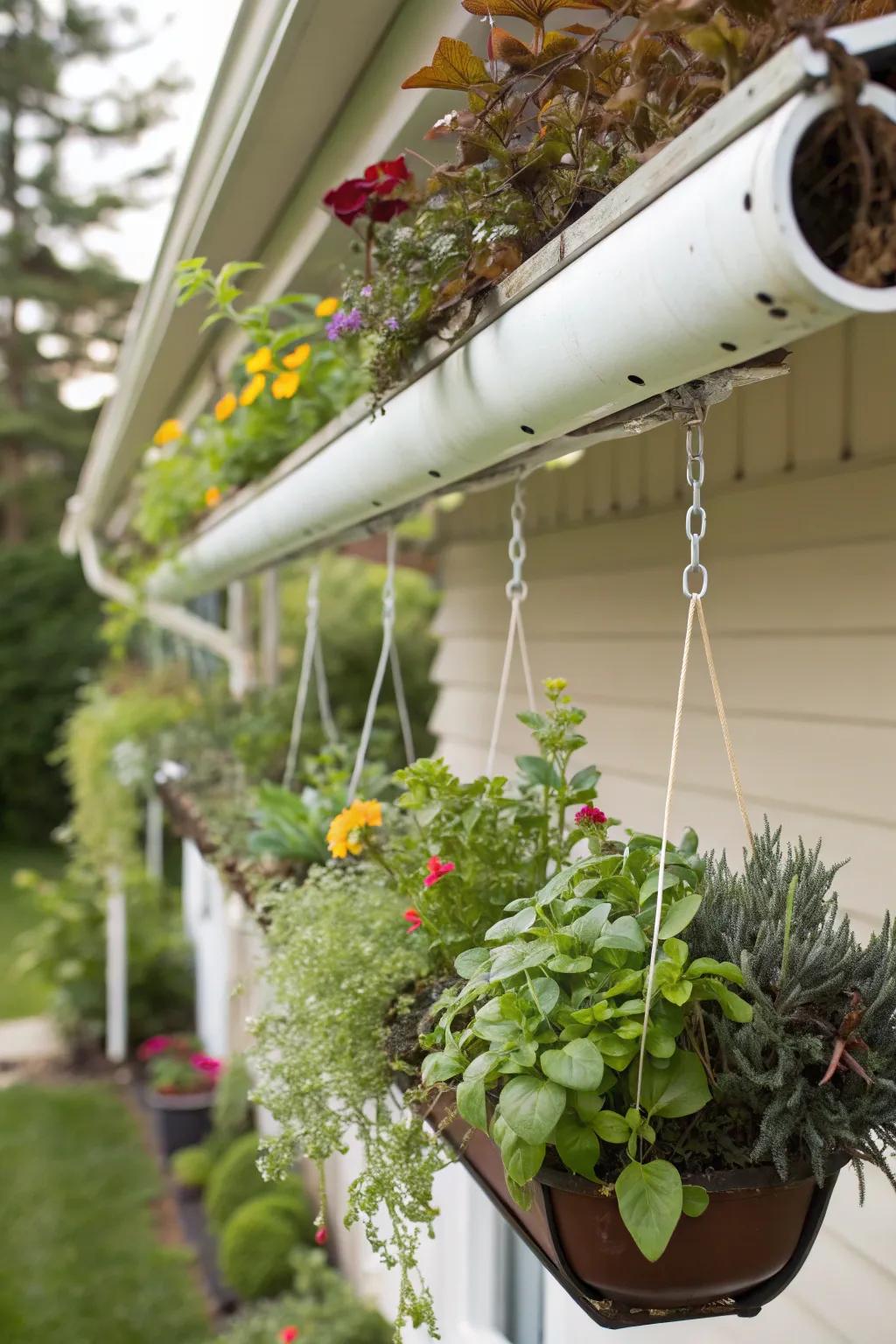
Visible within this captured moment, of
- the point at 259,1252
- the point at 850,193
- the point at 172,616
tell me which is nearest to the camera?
the point at 850,193

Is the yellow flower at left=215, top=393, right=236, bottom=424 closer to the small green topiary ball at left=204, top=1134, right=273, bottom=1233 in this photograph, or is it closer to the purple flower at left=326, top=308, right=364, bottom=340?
the purple flower at left=326, top=308, right=364, bottom=340

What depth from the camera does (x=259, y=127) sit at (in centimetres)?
218

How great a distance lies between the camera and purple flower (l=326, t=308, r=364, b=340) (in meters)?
1.68

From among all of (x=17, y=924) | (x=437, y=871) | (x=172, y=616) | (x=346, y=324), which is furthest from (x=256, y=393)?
(x=17, y=924)

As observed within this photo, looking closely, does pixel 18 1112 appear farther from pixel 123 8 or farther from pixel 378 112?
pixel 123 8

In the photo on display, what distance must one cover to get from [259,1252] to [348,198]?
411 cm

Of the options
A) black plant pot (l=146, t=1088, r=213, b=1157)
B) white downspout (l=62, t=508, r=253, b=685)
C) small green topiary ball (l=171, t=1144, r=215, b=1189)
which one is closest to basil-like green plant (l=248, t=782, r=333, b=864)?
white downspout (l=62, t=508, r=253, b=685)

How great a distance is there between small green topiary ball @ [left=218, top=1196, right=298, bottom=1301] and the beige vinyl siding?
226 cm

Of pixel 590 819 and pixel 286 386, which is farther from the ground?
pixel 286 386

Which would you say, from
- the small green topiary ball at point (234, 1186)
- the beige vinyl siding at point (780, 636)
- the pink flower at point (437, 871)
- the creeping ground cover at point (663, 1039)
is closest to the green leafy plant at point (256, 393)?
the beige vinyl siding at point (780, 636)

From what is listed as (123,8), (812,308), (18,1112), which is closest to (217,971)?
(18,1112)

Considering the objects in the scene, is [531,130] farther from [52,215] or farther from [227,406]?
[52,215]

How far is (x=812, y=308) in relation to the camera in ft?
2.47

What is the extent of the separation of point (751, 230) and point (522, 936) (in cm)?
76
